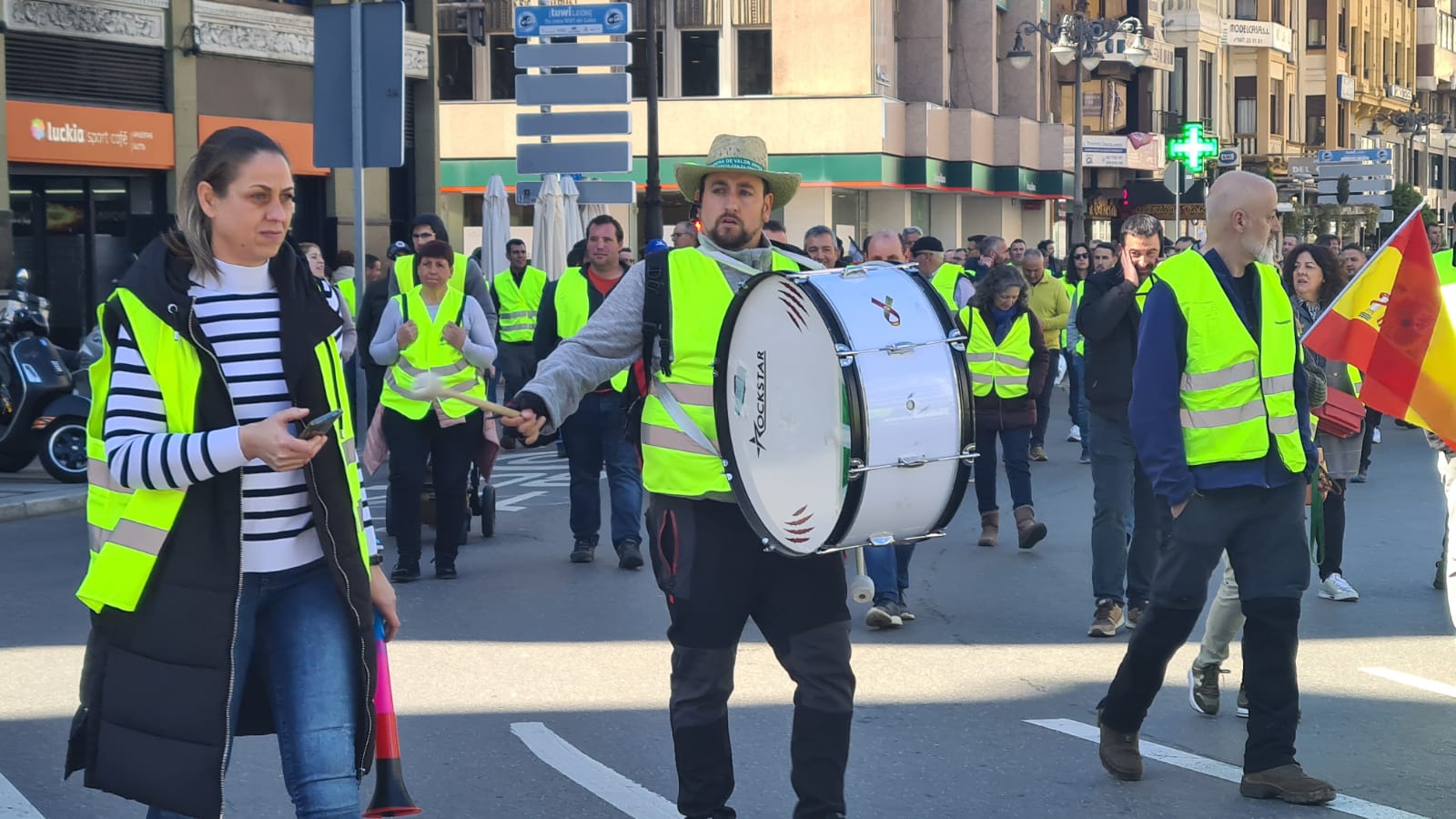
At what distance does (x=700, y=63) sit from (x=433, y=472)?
105ft

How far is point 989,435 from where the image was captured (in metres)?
12.0

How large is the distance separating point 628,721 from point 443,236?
4789 millimetres

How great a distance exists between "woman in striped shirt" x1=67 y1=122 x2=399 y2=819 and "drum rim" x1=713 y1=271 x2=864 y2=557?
107cm

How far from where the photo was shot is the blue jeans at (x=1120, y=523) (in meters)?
8.82

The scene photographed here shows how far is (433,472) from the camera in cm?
1045

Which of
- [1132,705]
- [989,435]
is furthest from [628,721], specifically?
[989,435]

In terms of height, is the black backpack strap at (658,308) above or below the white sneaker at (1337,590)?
above

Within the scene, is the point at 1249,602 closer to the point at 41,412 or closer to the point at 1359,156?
the point at 41,412

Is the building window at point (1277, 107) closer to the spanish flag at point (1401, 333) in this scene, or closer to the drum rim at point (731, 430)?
the spanish flag at point (1401, 333)

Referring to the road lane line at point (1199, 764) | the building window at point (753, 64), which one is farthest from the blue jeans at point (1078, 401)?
the building window at point (753, 64)

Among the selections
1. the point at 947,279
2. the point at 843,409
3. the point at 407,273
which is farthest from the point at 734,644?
the point at 947,279

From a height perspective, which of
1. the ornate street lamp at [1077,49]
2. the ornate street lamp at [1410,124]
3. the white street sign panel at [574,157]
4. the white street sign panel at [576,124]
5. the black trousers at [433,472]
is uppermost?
the ornate street lamp at [1410,124]

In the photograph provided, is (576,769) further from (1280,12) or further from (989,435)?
(1280,12)

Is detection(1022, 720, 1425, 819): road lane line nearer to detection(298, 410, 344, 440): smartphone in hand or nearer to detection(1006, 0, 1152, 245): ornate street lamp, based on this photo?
detection(298, 410, 344, 440): smartphone in hand
